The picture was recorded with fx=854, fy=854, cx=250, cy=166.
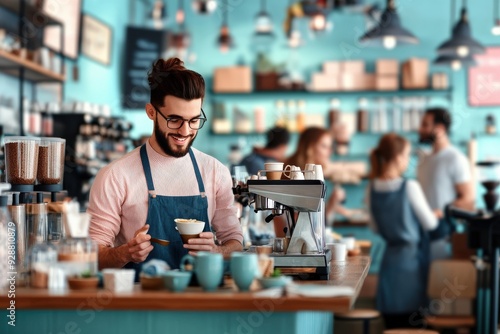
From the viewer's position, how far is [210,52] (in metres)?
10.2

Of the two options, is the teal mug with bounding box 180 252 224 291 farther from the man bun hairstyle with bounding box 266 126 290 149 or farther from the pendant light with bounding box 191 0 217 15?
the pendant light with bounding box 191 0 217 15

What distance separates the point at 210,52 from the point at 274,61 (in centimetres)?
78

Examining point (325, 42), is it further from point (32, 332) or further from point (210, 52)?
point (32, 332)

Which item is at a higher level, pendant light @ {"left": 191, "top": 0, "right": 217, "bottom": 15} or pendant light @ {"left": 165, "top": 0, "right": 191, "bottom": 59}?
pendant light @ {"left": 191, "top": 0, "right": 217, "bottom": 15}

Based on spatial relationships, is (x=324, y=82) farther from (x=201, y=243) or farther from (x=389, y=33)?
(x=201, y=243)

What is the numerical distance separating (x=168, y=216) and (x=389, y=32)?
4062mm

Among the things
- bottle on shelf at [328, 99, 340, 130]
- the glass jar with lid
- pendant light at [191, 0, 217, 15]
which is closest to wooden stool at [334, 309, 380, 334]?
the glass jar with lid

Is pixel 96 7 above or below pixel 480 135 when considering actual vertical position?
above

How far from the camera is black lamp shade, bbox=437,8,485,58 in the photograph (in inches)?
300

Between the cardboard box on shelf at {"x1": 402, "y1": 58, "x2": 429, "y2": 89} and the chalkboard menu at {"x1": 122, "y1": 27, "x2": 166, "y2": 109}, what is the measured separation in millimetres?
2860

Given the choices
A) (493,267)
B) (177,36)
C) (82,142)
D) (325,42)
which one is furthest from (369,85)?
(493,267)

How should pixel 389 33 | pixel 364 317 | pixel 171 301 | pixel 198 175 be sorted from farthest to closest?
pixel 389 33 < pixel 364 317 < pixel 198 175 < pixel 171 301

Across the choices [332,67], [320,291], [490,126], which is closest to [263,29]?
[332,67]

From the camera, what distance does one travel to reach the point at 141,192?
133 inches
